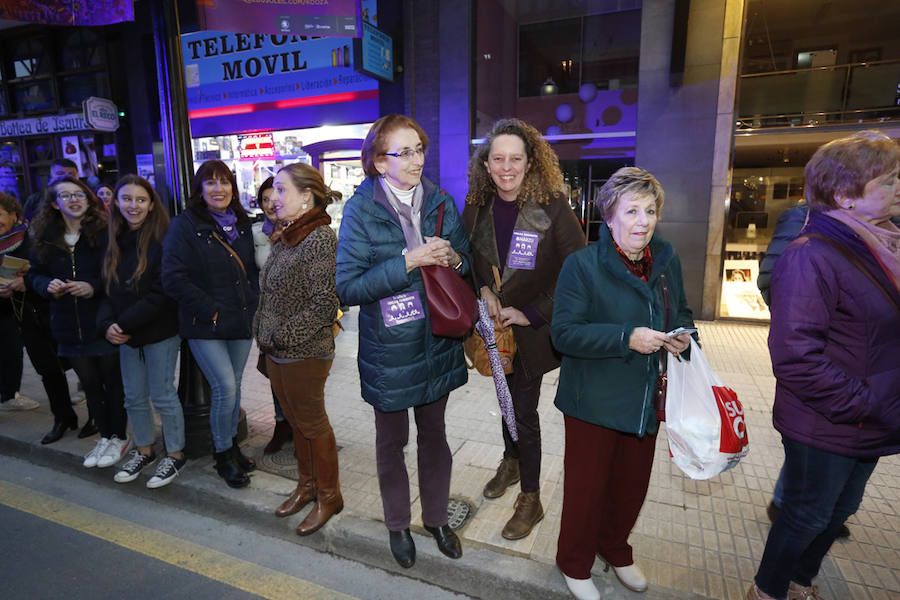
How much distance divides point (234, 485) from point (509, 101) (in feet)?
32.0

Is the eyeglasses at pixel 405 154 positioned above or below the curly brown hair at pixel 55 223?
above

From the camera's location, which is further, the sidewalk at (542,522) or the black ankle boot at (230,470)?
the black ankle boot at (230,470)

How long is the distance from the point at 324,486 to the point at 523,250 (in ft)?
6.27

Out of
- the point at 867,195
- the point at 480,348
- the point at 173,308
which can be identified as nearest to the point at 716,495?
the point at 480,348

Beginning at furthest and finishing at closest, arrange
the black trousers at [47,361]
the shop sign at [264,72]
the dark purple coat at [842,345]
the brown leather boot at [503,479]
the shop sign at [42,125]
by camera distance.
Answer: the shop sign at [42,125], the shop sign at [264,72], the black trousers at [47,361], the brown leather boot at [503,479], the dark purple coat at [842,345]

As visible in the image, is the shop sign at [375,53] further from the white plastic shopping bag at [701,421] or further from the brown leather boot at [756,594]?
the brown leather boot at [756,594]

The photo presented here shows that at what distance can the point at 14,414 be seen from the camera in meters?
5.08

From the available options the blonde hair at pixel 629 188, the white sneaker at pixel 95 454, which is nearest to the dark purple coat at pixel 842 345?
the blonde hair at pixel 629 188

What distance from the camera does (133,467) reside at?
12.7 feet

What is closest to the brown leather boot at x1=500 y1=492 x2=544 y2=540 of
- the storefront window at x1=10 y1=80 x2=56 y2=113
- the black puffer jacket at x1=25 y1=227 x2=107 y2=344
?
the black puffer jacket at x1=25 y1=227 x2=107 y2=344

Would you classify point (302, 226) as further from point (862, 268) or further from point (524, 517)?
point (862, 268)

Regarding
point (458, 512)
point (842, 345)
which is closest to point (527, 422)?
point (458, 512)

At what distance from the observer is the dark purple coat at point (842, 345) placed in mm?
1940

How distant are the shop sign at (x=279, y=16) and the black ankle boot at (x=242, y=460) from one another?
342 centimetres
